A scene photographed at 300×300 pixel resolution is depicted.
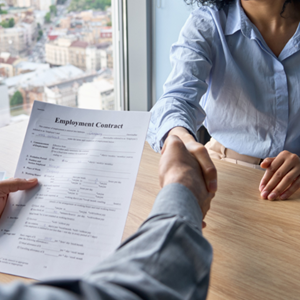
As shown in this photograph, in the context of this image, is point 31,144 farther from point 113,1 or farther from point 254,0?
point 113,1

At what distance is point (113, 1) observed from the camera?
2.26m

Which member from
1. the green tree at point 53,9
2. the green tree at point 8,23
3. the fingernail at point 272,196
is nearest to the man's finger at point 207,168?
the fingernail at point 272,196

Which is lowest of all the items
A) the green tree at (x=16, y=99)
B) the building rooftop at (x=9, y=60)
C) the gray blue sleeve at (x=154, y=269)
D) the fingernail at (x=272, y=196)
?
the green tree at (x=16, y=99)

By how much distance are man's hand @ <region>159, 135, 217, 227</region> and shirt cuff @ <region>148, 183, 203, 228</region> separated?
28mm

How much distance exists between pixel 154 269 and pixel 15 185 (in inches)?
16.3

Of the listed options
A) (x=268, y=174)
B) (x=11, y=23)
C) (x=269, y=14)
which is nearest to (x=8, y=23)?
(x=11, y=23)

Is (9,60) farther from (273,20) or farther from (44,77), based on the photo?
(273,20)

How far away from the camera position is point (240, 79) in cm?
105

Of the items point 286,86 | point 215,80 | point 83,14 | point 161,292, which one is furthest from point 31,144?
point 83,14

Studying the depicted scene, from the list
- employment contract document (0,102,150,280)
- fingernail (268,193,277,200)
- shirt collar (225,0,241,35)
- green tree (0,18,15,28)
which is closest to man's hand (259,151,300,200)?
fingernail (268,193,277,200)

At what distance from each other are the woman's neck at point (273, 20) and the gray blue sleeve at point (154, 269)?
0.83 metres

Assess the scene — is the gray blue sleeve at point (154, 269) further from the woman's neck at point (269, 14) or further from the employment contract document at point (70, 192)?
the woman's neck at point (269, 14)

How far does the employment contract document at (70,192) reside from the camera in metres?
0.55

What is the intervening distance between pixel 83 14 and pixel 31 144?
179 cm
